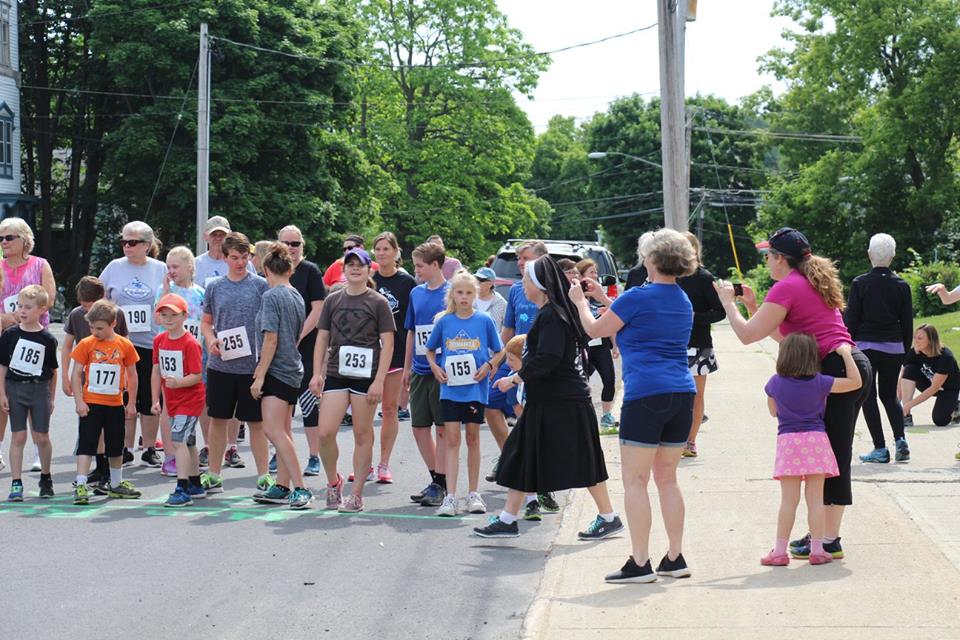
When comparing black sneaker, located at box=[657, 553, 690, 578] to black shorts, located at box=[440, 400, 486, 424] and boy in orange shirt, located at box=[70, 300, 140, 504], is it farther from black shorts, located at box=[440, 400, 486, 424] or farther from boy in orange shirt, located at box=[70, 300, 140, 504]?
boy in orange shirt, located at box=[70, 300, 140, 504]

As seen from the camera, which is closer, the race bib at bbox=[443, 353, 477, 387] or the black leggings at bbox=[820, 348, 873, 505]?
the black leggings at bbox=[820, 348, 873, 505]

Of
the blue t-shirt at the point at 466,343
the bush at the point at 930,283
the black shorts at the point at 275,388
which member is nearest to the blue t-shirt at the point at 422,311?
the blue t-shirt at the point at 466,343

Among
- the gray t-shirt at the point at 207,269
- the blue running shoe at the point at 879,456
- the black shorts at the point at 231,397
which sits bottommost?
the blue running shoe at the point at 879,456

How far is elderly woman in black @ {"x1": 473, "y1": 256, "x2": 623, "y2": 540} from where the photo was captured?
7.61 m

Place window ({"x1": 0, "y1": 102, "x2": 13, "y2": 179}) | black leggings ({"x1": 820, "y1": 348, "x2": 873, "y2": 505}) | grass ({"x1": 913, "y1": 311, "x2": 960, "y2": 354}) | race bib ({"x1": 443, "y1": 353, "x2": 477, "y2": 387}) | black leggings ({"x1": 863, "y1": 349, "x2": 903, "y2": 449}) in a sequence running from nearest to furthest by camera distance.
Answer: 1. black leggings ({"x1": 820, "y1": 348, "x2": 873, "y2": 505})
2. race bib ({"x1": 443, "y1": 353, "x2": 477, "y2": 387})
3. black leggings ({"x1": 863, "y1": 349, "x2": 903, "y2": 449})
4. grass ({"x1": 913, "y1": 311, "x2": 960, "y2": 354})
5. window ({"x1": 0, "y1": 102, "x2": 13, "y2": 179})

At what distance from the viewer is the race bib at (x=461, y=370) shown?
8836 mm

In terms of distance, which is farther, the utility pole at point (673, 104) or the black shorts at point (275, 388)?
the utility pole at point (673, 104)

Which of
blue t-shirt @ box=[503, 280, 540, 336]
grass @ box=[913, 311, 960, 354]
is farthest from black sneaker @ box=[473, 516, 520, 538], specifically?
grass @ box=[913, 311, 960, 354]

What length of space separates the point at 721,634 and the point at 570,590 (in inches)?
45.8

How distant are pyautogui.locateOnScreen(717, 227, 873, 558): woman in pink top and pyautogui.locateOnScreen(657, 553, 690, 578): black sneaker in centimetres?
86

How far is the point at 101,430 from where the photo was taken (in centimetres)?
942

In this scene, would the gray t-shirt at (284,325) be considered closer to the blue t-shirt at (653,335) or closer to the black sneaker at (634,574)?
the blue t-shirt at (653,335)

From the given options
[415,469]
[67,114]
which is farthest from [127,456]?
[67,114]

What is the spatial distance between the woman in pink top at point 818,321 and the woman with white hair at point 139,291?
546 centimetres
